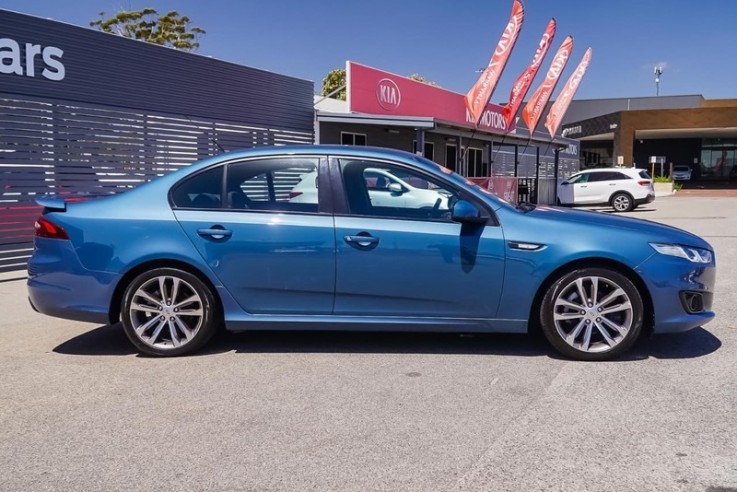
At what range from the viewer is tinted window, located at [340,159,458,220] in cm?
472

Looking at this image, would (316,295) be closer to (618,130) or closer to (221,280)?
(221,280)

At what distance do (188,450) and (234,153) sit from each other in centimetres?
250

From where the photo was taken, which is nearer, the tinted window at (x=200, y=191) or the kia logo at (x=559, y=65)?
the tinted window at (x=200, y=191)

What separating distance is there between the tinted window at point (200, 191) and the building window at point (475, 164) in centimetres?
2040

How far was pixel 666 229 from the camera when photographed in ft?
15.7

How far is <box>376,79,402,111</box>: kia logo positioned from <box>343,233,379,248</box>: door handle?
497 inches

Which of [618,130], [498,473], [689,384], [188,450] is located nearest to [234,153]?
[188,450]

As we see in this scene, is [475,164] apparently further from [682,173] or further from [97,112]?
[682,173]

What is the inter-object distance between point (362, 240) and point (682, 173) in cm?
5187

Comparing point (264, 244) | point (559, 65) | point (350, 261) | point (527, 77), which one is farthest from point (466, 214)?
point (559, 65)

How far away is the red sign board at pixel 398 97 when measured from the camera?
51.1 feet

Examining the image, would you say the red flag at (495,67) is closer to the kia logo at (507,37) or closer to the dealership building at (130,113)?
the kia logo at (507,37)

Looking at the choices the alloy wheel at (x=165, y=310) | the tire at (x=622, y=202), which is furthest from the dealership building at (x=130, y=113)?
the tire at (x=622, y=202)

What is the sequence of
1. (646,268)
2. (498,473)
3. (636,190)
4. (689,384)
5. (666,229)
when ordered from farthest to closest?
(636,190)
(666,229)
(646,268)
(689,384)
(498,473)
